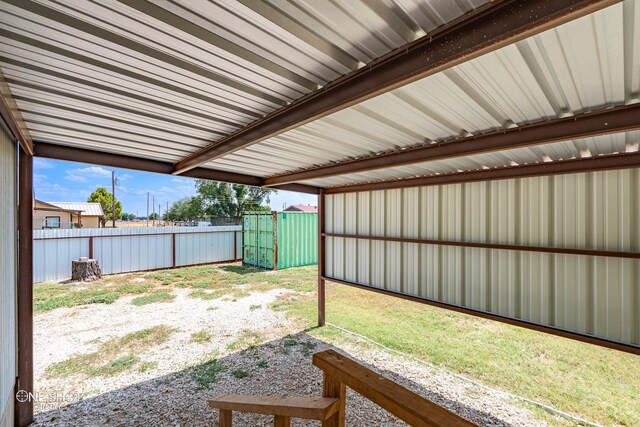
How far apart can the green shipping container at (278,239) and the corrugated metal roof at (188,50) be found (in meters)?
8.55

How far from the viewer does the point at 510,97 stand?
1.68 meters

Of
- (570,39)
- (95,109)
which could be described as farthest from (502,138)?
(95,109)

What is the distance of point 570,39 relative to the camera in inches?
45.2

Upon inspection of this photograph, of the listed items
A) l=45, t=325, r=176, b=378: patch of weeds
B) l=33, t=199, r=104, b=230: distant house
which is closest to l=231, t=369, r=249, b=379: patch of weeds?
l=45, t=325, r=176, b=378: patch of weeds

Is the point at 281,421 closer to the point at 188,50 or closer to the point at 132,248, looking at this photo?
the point at 188,50

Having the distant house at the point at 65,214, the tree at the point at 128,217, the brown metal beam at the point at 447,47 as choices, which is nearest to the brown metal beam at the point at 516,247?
the brown metal beam at the point at 447,47

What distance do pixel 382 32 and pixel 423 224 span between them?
10.9ft

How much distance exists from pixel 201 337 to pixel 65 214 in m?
22.8

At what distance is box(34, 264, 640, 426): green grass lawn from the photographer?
126 inches

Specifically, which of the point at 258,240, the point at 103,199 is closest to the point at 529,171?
the point at 258,240

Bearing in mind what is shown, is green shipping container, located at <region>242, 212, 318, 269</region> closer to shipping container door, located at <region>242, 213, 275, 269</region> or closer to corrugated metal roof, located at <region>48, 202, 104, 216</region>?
shipping container door, located at <region>242, 213, 275, 269</region>

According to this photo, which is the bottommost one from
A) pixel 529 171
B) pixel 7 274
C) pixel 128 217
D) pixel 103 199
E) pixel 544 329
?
pixel 544 329

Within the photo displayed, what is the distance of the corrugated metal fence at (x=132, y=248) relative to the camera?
26.6 ft

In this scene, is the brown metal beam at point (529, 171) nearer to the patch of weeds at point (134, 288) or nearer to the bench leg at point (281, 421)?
the bench leg at point (281, 421)
